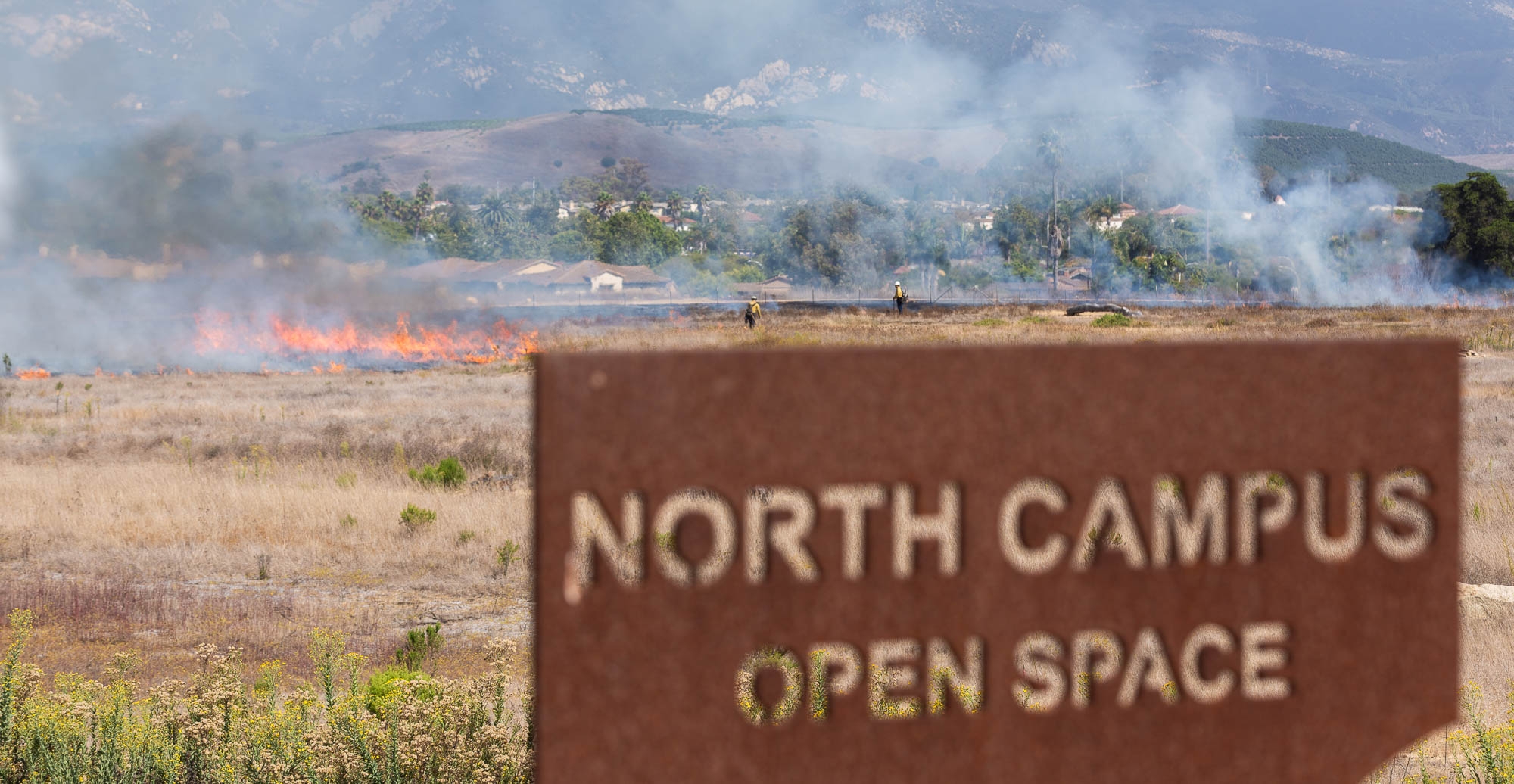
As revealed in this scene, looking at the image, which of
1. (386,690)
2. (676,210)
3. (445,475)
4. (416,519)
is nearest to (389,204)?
(676,210)

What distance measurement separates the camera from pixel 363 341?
46.5 meters

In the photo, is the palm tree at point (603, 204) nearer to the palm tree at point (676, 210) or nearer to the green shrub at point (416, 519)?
the palm tree at point (676, 210)

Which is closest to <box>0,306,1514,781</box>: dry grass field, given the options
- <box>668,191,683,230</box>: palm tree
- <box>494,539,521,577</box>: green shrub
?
<box>494,539,521,577</box>: green shrub

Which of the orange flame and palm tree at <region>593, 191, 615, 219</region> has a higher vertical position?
palm tree at <region>593, 191, 615, 219</region>

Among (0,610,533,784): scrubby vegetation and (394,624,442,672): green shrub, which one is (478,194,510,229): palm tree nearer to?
(394,624,442,672): green shrub

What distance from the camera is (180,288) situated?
168 feet

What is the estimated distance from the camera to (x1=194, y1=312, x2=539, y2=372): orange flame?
147ft

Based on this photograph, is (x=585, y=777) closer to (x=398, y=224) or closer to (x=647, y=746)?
(x=647, y=746)

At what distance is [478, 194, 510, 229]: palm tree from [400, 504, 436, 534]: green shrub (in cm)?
13051

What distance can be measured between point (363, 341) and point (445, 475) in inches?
1219

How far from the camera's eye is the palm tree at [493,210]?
471 feet

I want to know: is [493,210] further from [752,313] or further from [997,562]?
[997,562]

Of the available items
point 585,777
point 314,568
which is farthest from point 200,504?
point 585,777

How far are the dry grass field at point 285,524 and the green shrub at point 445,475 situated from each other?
29 centimetres
